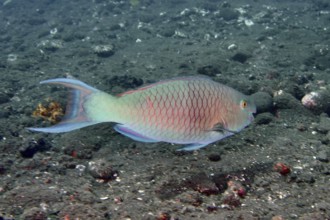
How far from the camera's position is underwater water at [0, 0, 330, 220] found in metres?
4.10

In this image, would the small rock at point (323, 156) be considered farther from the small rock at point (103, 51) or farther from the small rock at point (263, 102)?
the small rock at point (103, 51)

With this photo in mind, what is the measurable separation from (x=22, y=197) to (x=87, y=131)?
8.28ft

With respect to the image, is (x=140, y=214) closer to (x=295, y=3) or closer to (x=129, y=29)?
(x=129, y=29)

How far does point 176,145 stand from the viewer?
5.87 metres

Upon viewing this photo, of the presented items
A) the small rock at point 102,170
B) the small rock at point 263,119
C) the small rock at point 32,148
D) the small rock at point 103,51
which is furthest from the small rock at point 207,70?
the small rock at point 102,170

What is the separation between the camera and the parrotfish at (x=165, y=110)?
271 centimetres

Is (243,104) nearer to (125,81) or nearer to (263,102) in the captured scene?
(263,102)

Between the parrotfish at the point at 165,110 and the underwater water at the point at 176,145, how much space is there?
0.06 meters

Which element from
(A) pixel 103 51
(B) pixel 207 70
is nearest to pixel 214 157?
(B) pixel 207 70

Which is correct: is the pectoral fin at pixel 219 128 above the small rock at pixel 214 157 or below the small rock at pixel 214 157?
above

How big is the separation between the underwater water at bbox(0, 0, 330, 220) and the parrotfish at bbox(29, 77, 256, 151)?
0.21ft

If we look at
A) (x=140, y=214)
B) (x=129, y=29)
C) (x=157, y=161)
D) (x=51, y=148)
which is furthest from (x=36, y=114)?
(x=129, y=29)

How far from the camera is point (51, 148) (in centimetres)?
629

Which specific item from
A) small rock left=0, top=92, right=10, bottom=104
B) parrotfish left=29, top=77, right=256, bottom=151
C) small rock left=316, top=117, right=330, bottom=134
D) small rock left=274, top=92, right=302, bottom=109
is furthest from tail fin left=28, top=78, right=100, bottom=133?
small rock left=0, top=92, right=10, bottom=104
